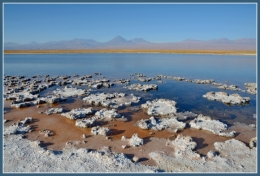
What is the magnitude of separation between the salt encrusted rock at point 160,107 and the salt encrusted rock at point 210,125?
1696 mm

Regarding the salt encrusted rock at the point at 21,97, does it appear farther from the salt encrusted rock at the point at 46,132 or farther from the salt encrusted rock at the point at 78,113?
the salt encrusted rock at the point at 46,132

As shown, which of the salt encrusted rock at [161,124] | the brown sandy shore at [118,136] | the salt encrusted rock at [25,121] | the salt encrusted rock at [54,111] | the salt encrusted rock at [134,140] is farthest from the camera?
the salt encrusted rock at [54,111]

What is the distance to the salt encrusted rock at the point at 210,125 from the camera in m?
8.75

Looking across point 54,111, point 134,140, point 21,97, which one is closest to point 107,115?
point 134,140

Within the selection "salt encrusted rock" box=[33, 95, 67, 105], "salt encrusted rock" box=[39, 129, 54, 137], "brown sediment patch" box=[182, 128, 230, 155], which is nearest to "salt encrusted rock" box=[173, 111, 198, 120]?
"brown sediment patch" box=[182, 128, 230, 155]

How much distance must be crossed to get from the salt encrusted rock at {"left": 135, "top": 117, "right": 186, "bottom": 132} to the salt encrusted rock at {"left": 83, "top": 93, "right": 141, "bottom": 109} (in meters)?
2.86

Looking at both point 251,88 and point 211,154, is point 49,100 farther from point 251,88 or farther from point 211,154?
point 251,88

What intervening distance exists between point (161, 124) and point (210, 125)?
2250 mm

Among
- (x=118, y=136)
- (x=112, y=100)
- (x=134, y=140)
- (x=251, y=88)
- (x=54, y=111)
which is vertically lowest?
(x=118, y=136)

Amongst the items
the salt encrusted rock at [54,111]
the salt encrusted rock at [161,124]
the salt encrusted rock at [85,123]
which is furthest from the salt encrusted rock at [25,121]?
the salt encrusted rock at [161,124]

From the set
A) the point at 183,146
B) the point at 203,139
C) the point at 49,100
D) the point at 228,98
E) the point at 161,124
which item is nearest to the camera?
the point at 183,146

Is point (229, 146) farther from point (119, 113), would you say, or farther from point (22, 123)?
point (22, 123)

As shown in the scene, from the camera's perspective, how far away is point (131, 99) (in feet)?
44.7

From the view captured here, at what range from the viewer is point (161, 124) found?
9.56 m
